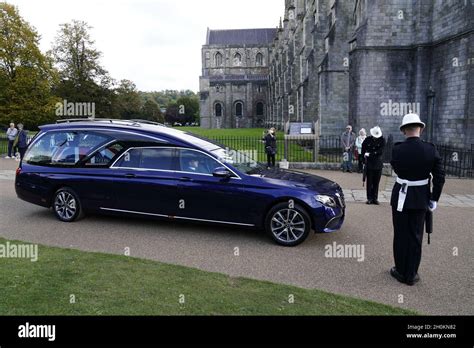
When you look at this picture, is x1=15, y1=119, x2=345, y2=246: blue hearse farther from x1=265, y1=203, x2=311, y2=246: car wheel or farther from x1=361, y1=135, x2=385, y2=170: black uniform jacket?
x1=361, y1=135, x2=385, y2=170: black uniform jacket

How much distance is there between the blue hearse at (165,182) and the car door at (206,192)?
0.02 meters

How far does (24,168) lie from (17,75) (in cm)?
2828

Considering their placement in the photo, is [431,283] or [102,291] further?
[431,283]

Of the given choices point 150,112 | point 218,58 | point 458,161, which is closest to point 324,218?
point 458,161

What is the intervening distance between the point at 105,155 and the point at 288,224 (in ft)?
12.2

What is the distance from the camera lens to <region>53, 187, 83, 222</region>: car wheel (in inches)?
289

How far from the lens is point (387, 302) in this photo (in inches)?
165

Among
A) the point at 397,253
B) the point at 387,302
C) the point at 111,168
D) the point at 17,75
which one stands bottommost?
the point at 387,302

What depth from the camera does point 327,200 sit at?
19.9 ft

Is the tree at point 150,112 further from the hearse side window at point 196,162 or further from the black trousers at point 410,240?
the black trousers at point 410,240

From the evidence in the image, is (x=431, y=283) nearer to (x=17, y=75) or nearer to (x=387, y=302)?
(x=387, y=302)
